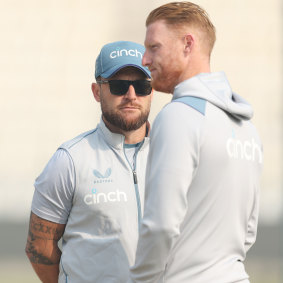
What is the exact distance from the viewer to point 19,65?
11086 mm

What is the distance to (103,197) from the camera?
3072 mm

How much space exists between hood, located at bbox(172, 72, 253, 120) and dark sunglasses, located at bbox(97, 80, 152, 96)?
77cm

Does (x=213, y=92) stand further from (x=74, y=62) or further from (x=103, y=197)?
(x=74, y=62)

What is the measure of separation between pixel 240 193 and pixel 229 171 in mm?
102

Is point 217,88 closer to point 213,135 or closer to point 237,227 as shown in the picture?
point 213,135

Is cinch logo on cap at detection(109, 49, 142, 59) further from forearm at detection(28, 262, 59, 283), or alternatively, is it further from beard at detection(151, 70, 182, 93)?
forearm at detection(28, 262, 59, 283)

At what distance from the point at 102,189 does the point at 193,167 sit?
33.4 inches

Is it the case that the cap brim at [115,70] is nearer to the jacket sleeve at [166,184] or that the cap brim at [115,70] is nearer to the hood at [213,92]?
the hood at [213,92]

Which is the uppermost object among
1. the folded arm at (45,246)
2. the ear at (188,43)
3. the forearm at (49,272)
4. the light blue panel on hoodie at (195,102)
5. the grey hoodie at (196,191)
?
the ear at (188,43)

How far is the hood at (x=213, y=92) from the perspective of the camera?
2.45 m

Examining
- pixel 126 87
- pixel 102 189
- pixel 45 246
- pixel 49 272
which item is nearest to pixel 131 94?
pixel 126 87

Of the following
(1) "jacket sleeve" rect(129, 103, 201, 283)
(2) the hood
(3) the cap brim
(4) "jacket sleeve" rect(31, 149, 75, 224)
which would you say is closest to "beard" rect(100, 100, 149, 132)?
(3) the cap brim

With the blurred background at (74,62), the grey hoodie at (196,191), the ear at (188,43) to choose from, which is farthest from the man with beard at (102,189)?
the blurred background at (74,62)

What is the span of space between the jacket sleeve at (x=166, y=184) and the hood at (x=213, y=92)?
0.12m
